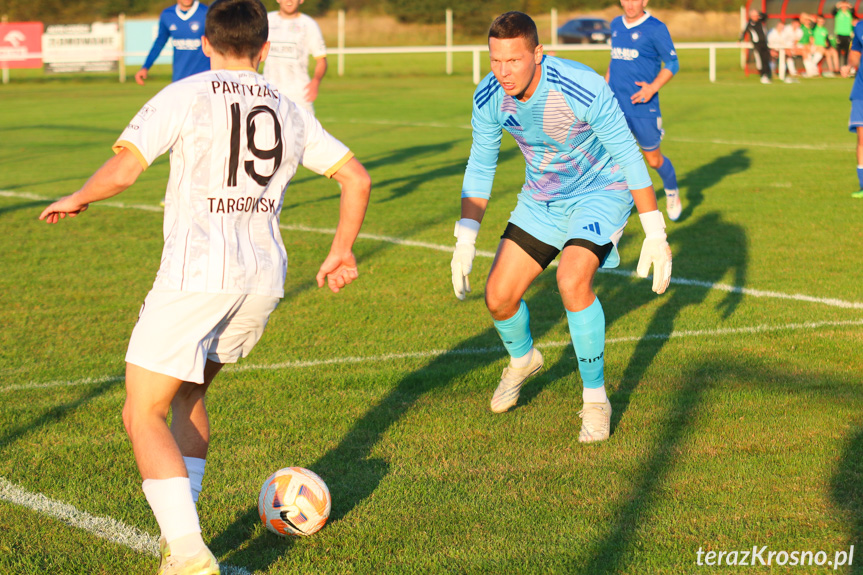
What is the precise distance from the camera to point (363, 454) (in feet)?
14.5

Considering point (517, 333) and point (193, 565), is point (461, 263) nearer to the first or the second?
point (517, 333)

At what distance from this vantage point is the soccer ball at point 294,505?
3.59 m

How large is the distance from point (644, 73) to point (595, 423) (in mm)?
6610

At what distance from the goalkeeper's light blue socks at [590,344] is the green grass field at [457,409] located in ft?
0.75

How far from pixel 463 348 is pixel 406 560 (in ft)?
8.95

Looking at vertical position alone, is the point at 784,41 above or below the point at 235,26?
above

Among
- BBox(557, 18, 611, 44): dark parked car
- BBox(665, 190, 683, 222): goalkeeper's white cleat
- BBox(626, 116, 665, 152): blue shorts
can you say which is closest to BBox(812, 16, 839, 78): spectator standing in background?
BBox(557, 18, 611, 44): dark parked car

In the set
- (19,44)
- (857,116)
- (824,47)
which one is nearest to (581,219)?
(857,116)

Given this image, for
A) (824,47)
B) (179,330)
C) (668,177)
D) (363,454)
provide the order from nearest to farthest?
(179,330), (363,454), (668,177), (824,47)

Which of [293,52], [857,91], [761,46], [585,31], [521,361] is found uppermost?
[585,31]

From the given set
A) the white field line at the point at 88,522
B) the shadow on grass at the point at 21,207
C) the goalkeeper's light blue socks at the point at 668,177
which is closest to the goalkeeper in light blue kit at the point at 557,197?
the white field line at the point at 88,522

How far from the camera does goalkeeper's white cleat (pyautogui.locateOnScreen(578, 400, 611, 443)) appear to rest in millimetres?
4555

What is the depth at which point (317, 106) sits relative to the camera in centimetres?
2559

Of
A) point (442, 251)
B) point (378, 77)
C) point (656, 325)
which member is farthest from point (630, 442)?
point (378, 77)
